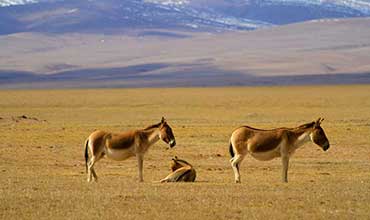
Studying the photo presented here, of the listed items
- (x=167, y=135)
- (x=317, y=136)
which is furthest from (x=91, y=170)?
(x=317, y=136)

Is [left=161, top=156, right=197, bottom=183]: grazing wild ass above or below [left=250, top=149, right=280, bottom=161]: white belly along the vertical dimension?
below

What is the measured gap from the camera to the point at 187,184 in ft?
53.5

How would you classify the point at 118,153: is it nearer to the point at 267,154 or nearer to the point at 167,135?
the point at 167,135

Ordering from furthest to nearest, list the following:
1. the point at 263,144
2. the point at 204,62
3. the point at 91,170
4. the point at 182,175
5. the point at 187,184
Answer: the point at 204,62
the point at 91,170
the point at 182,175
the point at 263,144
the point at 187,184

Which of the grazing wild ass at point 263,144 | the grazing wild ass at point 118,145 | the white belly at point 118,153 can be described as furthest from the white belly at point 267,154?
the white belly at point 118,153

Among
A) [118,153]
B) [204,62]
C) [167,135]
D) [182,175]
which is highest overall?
[204,62]

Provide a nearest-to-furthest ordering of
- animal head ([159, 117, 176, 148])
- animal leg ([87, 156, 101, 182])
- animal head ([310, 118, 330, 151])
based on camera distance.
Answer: animal leg ([87, 156, 101, 182]) < animal head ([310, 118, 330, 151]) < animal head ([159, 117, 176, 148])

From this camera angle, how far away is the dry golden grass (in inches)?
516

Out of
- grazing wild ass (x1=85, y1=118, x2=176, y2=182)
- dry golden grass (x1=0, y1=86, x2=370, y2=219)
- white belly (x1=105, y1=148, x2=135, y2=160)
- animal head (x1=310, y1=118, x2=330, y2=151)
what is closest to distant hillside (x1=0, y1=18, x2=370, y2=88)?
dry golden grass (x1=0, y1=86, x2=370, y2=219)

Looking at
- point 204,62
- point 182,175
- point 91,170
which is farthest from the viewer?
point 204,62

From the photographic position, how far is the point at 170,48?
589 feet

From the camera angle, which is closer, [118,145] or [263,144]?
[263,144]

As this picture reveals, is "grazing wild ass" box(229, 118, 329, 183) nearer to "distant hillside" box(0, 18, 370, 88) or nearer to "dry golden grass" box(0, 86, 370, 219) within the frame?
"dry golden grass" box(0, 86, 370, 219)

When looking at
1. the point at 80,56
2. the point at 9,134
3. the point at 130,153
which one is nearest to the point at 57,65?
the point at 80,56
